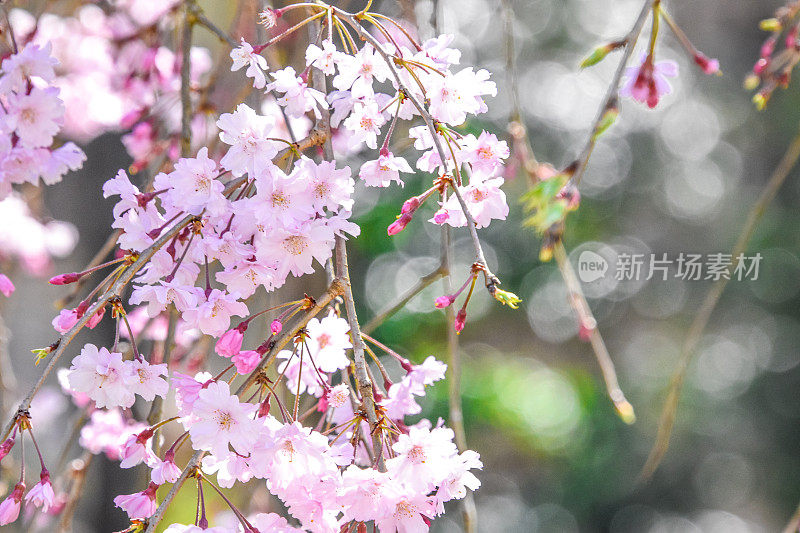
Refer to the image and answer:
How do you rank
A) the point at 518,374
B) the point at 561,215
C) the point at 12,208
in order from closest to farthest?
the point at 561,215, the point at 12,208, the point at 518,374

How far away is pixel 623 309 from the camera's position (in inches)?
157

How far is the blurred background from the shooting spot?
3.43m

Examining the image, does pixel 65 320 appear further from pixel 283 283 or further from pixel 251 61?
pixel 251 61

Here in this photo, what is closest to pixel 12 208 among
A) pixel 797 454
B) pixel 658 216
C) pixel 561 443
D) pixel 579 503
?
pixel 561 443

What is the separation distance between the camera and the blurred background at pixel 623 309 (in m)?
3.43

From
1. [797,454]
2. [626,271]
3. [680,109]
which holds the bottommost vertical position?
[797,454]

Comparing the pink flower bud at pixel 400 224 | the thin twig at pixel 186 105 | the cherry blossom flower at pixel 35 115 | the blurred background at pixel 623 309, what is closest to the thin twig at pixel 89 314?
the pink flower bud at pixel 400 224

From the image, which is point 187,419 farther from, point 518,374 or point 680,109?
point 680,109

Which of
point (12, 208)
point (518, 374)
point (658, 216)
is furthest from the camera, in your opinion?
point (658, 216)

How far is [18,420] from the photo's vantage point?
681 millimetres

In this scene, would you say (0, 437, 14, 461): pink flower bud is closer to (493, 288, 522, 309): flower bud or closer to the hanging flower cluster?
the hanging flower cluster

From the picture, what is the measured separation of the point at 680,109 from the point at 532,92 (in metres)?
0.81

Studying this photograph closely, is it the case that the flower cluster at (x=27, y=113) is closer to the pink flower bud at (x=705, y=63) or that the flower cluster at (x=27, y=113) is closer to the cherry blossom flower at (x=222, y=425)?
the cherry blossom flower at (x=222, y=425)

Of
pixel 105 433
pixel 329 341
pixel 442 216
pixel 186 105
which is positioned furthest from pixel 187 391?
pixel 105 433
